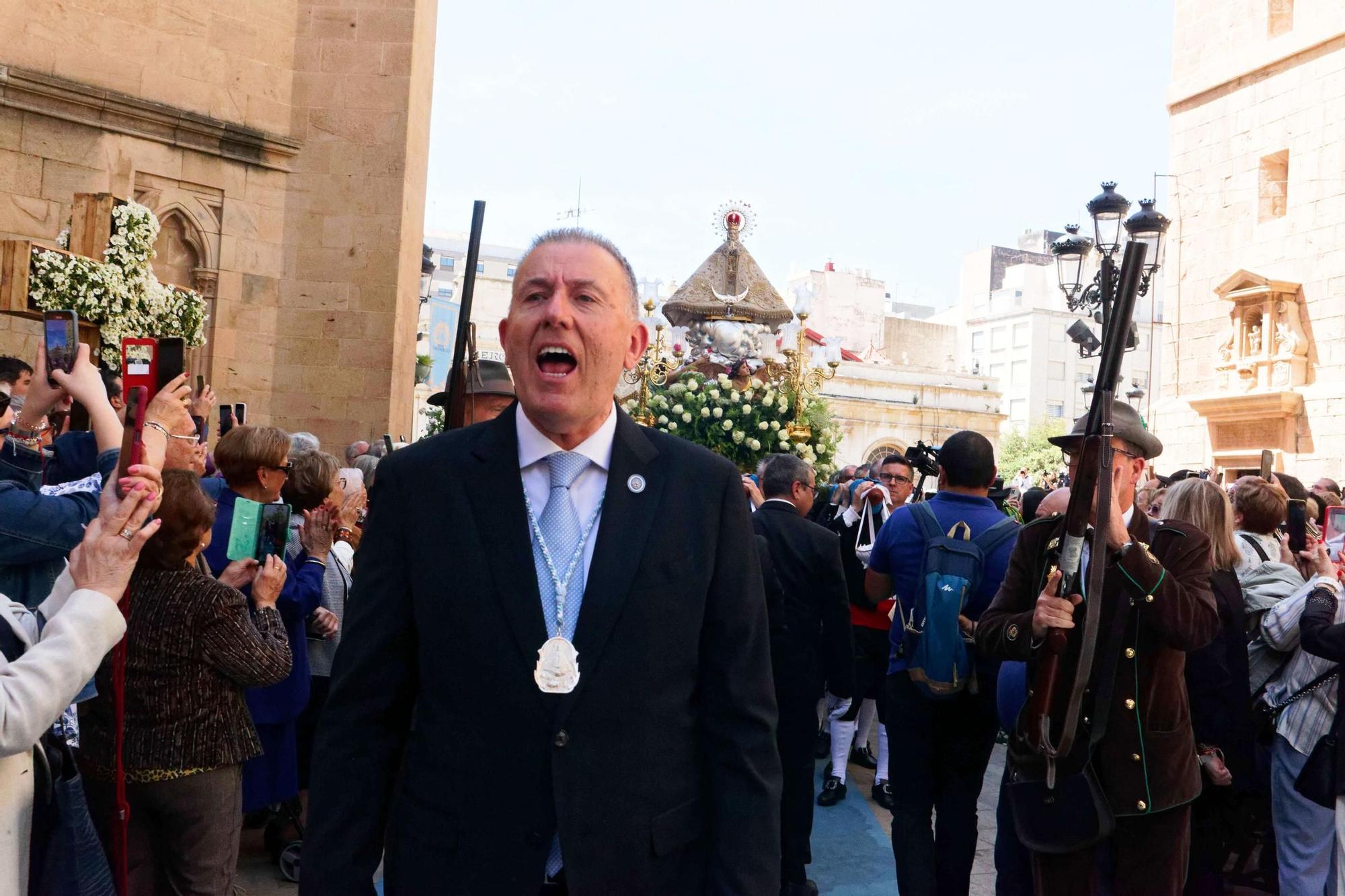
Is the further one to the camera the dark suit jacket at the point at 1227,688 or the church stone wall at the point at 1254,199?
the church stone wall at the point at 1254,199

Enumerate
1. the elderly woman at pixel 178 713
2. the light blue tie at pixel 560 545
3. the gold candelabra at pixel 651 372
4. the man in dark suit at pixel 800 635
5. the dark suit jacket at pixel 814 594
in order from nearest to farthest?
1. the light blue tie at pixel 560 545
2. the elderly woman at pixel 178 713
3. the man in dark suit at pixel 800 635
4. the dark suit jacket at pixel 814 594
5. the gold candelabra at pixel 651 372

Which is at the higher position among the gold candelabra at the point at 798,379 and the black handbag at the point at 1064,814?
the gold candelabra at the point at 798,379

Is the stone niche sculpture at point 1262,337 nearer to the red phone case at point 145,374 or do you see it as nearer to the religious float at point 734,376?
the religious float at point 734,376

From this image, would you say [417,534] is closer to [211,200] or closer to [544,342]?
[544,342]

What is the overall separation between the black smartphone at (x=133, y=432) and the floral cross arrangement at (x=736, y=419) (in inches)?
316

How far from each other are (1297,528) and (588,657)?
16.7ft

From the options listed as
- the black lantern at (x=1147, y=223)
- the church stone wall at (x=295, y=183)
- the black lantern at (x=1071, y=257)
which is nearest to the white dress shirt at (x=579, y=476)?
the black lantern at (x=1147, y=223)

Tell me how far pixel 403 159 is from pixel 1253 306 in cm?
1358

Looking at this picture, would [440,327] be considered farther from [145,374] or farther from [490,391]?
[145,374]

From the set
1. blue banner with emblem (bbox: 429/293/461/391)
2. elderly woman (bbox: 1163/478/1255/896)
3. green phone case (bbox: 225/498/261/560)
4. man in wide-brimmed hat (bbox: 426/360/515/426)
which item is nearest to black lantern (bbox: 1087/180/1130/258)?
elderly woman (bbox: 1163/478/1255/896)

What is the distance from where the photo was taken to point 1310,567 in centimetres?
529

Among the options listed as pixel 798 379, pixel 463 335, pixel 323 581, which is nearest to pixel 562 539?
pixel 463 335

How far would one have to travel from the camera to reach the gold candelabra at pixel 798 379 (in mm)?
11414

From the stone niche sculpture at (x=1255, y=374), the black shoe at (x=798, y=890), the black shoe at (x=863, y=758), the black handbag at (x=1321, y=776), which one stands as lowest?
the black shoe at (x=863, y=758)
